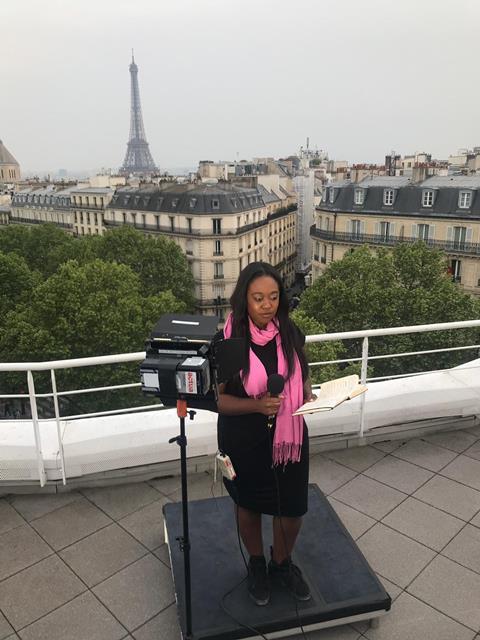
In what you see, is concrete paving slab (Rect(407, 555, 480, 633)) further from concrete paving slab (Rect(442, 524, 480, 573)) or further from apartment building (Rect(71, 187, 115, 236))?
apartment building (Rect(71, 187, 115, 236))

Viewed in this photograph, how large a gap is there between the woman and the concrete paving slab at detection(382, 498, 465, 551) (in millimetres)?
1223

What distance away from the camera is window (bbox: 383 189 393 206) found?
39.1 metres

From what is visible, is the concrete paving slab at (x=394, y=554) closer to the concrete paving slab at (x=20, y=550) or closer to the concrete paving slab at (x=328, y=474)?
the concrete paving slab at (x=328, y=474)

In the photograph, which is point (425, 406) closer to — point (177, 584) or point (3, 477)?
point (177, 584)

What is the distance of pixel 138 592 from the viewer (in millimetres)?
3383

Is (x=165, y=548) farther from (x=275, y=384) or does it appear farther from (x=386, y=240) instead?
(x=386, y=240)

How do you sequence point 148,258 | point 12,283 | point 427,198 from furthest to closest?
point 427,198 < point 148,258 < point 12,283

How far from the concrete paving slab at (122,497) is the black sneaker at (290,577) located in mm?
1467

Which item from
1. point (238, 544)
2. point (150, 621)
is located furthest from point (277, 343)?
point (150, 621)

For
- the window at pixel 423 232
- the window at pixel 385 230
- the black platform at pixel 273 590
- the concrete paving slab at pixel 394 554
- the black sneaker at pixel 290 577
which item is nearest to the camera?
Result: the black platform at pixel 273 590

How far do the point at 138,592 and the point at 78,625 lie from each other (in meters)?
0.41

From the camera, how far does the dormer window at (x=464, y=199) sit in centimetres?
3525

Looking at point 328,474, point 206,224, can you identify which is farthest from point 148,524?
point 206,224

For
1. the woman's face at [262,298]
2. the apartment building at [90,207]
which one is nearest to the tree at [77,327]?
the woman's face at [262,298]
